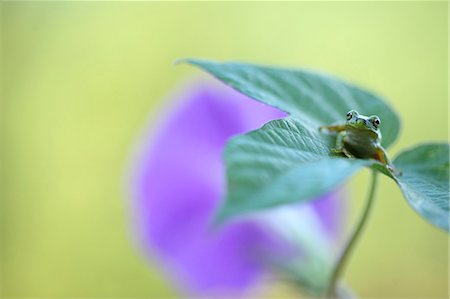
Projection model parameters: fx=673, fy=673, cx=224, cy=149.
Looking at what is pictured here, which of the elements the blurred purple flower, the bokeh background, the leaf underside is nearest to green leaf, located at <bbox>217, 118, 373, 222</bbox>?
the leaf underside

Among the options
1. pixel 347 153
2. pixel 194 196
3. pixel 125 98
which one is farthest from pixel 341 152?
pixel 125 98

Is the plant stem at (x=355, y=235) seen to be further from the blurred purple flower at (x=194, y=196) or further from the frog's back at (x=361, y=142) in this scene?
the blurred purple flower at (x=194, y=196)

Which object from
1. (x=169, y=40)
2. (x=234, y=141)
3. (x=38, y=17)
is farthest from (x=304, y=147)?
(x=38, y=17)

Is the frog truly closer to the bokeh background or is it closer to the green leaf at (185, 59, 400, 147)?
the green leaf at (185, 59, 400, 147)

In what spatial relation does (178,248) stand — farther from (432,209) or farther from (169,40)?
(169,40)

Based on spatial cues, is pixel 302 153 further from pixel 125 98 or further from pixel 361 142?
pixel 125 98

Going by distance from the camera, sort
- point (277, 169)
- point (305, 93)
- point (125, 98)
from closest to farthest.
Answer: point (277, 169) → point (305, 93) → point (125, 98)

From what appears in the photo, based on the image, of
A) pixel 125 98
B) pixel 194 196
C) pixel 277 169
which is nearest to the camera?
pixel 277 169
